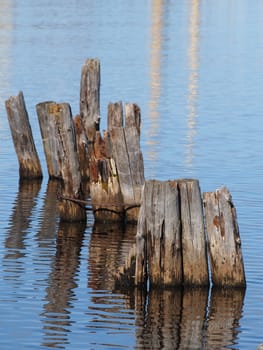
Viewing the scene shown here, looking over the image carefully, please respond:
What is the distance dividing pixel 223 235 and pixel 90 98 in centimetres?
905

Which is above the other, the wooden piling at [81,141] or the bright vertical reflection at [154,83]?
the wooden piling at [81,141]

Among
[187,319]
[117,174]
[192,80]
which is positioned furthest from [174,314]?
[192,80]

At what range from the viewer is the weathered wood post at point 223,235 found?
15.1 metres

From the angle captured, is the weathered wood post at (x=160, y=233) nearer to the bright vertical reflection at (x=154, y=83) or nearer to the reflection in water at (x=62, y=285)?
the reflection in water at (x=62, y=285)

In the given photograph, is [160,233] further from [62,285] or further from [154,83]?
[154,83]

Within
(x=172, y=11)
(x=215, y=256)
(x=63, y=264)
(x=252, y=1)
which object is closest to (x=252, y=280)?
(x=215, y=256)

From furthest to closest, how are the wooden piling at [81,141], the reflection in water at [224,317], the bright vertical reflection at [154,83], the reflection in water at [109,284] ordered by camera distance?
the bright vertical reflection at [154,83] < the wooden piling at [81,141] < the reflection in water at [109,284] < the reflection in water at [224,317]

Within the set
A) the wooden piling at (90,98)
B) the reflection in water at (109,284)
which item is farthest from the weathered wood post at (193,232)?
the wooden piling at (90,98)

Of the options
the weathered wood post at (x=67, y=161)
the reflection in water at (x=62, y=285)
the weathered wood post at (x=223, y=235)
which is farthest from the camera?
the weathered wood post at (x=67, y=161)

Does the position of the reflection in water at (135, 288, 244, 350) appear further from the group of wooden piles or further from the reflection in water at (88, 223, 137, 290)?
the reflection in water at (88, 223, 137, 290)

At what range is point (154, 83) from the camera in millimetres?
44219

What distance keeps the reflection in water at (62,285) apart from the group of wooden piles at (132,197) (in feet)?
2.28

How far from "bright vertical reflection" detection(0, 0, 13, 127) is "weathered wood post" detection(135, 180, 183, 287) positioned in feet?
70.4

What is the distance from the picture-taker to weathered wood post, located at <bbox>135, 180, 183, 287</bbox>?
1512 cm
